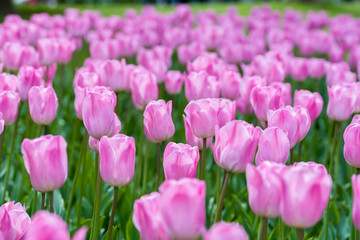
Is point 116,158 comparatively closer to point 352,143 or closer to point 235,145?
point 235,145

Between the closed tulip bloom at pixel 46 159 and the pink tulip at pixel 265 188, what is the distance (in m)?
0.56

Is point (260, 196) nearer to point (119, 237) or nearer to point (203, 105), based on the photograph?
A: point (203, 105)

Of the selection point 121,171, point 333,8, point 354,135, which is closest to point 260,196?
point 121,171

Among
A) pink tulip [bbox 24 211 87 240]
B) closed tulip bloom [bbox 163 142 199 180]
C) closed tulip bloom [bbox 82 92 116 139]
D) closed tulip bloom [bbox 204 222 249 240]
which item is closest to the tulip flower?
closed tulip bloom [bbox 163 142 199 180]

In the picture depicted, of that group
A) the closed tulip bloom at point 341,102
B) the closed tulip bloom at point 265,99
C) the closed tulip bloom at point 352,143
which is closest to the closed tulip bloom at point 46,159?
the closed tulip bloom at point 352,143

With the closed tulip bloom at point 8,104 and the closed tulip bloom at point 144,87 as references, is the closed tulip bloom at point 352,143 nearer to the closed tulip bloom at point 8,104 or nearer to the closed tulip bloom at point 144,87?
the closed tulip bloom at point 144,87

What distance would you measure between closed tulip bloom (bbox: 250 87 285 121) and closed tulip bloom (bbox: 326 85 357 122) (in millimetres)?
308

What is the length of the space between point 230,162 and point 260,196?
0.94 ft

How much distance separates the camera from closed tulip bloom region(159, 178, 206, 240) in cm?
106

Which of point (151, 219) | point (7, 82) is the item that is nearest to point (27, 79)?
point (7, 82)

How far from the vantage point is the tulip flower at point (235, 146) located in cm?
155

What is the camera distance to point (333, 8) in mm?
19172

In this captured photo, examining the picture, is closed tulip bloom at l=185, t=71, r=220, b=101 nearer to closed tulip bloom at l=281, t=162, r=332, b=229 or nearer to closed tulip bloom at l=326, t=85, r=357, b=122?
closed tulip bloom at l=326, t=85, r=357, b=122

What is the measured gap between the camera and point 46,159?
1.44 meters
